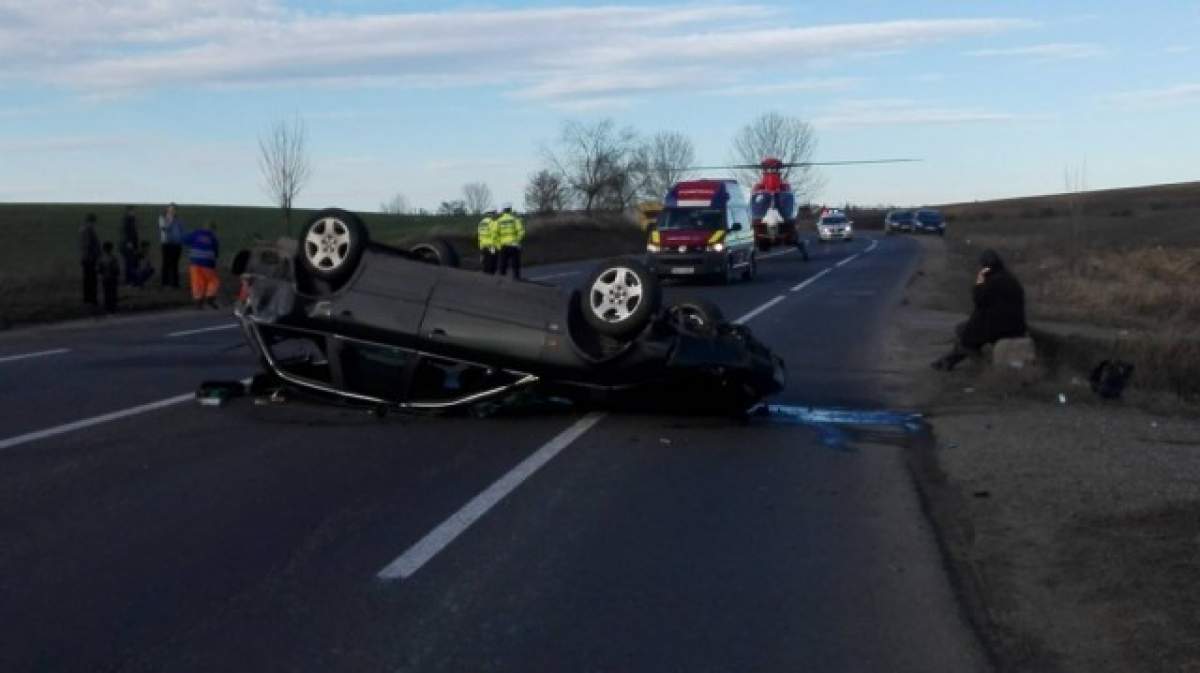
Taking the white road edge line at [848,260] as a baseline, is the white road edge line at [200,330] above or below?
below

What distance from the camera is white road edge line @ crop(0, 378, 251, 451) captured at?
1282 cm

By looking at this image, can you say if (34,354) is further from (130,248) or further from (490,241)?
(490,241)

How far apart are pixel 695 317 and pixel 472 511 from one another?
180 inches

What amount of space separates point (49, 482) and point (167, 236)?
77.4 feet

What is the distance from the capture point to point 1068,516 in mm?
10055

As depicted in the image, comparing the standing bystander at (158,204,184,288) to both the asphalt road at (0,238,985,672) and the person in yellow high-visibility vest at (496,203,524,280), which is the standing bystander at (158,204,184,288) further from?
the asphalt road at (0,238,985,672)

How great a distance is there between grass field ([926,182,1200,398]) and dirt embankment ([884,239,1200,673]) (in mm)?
4929

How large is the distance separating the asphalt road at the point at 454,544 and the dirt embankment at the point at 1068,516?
0.34 meters

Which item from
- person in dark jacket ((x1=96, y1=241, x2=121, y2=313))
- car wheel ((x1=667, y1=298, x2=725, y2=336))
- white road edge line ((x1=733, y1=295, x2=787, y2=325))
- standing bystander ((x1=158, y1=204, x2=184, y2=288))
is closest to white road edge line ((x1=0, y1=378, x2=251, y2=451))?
car wheel ((x1=667, y1=298, x2=725, y2=336))

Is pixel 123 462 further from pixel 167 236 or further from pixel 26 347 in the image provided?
pixel 167 236

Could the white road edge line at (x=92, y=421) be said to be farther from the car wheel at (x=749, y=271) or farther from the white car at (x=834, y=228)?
the white car at (x=834, y=228)

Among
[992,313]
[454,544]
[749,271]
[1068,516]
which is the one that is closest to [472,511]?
[454,544]

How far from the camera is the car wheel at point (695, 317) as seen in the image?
Result: 546 inches

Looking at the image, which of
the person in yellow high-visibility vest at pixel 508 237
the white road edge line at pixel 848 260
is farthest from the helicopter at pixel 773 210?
the person in yellow high-visibility vest at pixel 508 237
